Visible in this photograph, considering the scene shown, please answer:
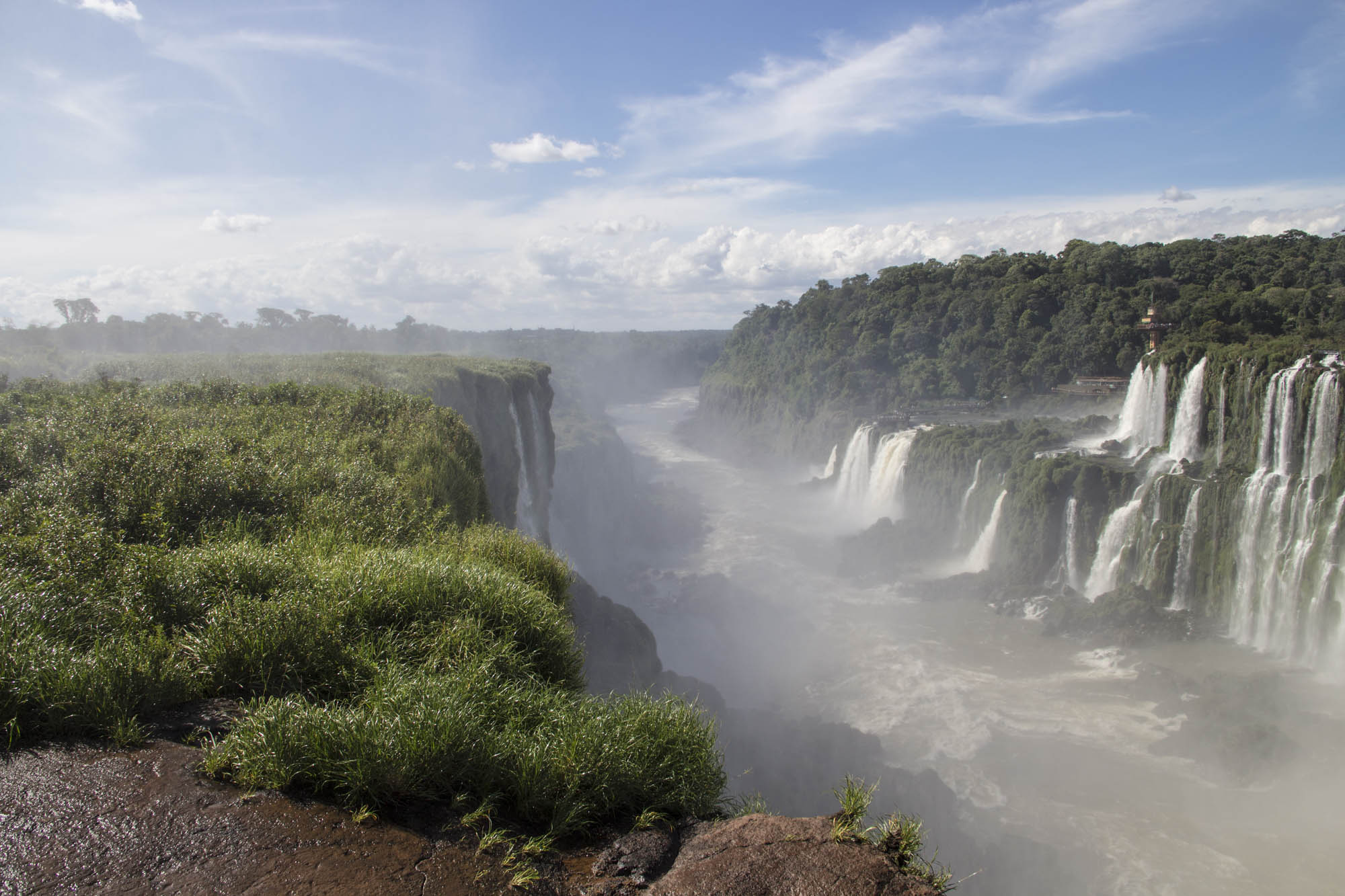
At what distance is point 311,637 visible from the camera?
450 centimetres

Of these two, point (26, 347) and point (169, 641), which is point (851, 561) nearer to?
point (169, 641)

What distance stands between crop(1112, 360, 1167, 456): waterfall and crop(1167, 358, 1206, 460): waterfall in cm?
127

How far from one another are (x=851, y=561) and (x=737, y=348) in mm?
55401

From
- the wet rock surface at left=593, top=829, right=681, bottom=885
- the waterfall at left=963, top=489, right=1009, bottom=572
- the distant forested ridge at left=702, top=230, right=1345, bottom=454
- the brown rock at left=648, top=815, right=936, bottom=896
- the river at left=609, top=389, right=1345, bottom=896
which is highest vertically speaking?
the distant forested ridge at left=702, top=230, right=1345, bottom=454

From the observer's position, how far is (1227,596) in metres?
21.2

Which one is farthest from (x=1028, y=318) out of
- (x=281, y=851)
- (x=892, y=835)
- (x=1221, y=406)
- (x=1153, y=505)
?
(x=281, y=851)

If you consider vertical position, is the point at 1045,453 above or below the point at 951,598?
above

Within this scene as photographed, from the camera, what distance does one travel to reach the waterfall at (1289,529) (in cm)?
1888

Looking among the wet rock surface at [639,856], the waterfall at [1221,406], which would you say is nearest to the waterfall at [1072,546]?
the waterfall at [1221,406]

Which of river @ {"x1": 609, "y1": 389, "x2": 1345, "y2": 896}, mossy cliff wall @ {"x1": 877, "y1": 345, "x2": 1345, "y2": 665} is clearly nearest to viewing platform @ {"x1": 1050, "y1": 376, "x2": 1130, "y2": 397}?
mossy cliff wall @ {"x1": 877, "y1": 345, "x2": 1345, "y2": 665}

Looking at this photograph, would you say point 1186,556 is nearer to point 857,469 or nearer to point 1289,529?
point 1289,529

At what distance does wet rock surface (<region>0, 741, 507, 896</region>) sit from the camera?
285cm

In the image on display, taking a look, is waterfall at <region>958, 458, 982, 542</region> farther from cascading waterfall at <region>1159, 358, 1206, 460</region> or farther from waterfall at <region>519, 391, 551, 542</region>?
waterfall at <region>519, 391, 551, 542</region>

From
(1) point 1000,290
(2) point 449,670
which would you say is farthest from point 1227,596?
(1) point 1000,290
